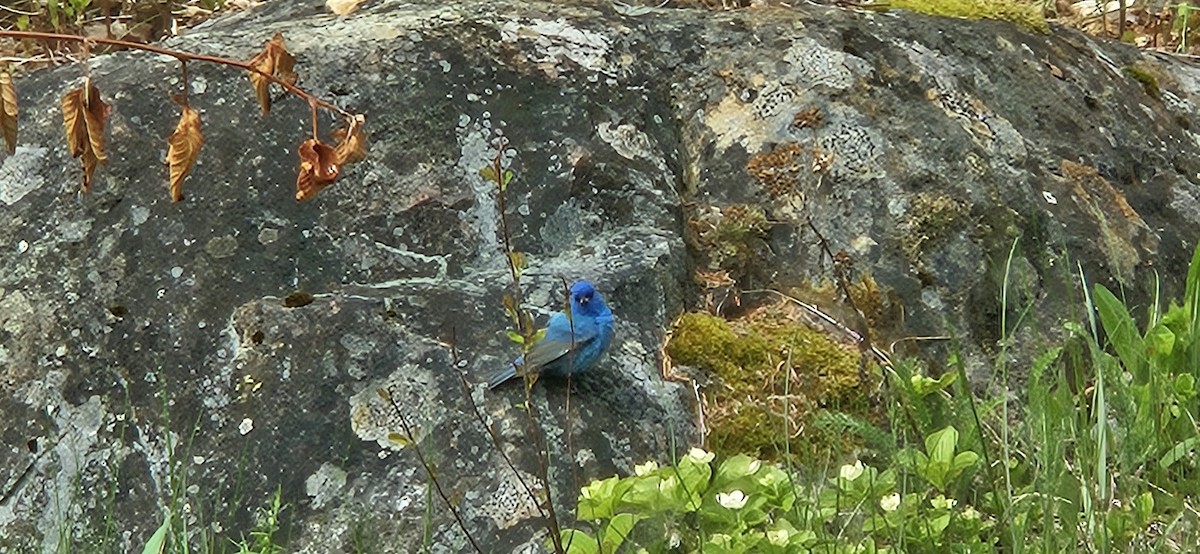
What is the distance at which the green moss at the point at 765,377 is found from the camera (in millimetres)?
2881

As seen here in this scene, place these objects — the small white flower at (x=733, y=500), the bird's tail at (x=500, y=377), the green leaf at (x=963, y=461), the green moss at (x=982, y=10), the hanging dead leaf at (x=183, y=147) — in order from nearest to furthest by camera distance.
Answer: the hanging dead leaf at (x=183, y=147) → the small white flower at (x=733, y=500) → the green leaf at (x=963, y=461) → the bird's tail at (x=500, y=377) → the green moss at (x=982, y=10)

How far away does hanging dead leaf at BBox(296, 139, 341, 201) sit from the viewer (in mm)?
1953

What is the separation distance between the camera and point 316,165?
196cm

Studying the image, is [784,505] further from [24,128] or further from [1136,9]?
[1136,9]

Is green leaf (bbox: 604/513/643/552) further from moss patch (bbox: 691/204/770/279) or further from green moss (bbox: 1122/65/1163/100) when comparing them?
green moss (bbox: 1122/65/1163/100)

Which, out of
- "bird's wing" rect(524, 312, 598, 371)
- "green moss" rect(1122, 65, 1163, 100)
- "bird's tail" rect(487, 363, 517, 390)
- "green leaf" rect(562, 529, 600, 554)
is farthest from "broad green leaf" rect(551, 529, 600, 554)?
"green moss" rect(1122, 65, 1163, 100)

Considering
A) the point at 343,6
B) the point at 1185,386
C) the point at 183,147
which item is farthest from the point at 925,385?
the point at 343,6

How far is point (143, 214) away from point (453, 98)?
0.75m

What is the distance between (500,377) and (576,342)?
7.7 inches

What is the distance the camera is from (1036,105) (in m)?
3.62

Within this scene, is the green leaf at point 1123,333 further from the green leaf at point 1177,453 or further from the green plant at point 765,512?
the green plant at point 765,512

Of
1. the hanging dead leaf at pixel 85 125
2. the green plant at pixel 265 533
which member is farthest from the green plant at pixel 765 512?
the hanging dead leaf at pixel 85 125

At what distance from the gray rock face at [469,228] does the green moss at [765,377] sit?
87 millimetres

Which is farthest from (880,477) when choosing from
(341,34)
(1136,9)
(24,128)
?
(1136,9)
